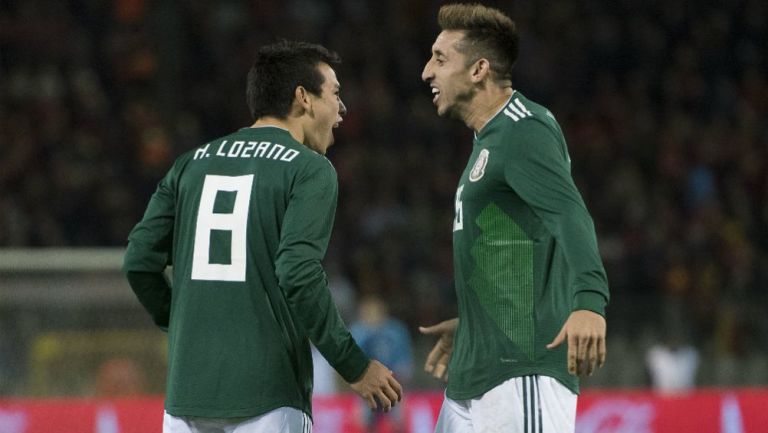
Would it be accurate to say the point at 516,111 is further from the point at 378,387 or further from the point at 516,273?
the point at 378,387

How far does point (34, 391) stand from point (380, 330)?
267 centimetres

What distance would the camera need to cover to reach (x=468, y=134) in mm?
14148

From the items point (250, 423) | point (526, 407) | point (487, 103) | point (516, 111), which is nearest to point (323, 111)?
point (487, 103)

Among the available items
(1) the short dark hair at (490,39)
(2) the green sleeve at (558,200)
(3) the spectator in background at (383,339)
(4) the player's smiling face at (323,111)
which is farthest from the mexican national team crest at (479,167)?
(3) the spectator in background at (383,339)

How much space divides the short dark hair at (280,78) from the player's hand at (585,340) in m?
1.25

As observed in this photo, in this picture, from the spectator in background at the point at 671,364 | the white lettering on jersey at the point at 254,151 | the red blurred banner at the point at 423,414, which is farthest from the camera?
the spectator in background at the point at 671,364

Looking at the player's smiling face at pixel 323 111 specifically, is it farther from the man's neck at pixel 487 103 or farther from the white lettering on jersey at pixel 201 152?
the man's neck at pixel 487 103

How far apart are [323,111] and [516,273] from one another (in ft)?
2.84

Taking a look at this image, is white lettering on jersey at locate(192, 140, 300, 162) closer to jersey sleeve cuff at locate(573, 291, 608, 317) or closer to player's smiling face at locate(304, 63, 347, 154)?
player's smiling face at locate(304, 63, 347, 154)

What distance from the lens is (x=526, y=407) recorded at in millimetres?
3861

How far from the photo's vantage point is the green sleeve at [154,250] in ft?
13.5

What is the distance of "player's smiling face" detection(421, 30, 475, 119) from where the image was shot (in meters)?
A: 4.26

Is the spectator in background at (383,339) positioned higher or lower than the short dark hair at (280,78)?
lower

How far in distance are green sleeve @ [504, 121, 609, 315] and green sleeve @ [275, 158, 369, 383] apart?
58 centimetres
